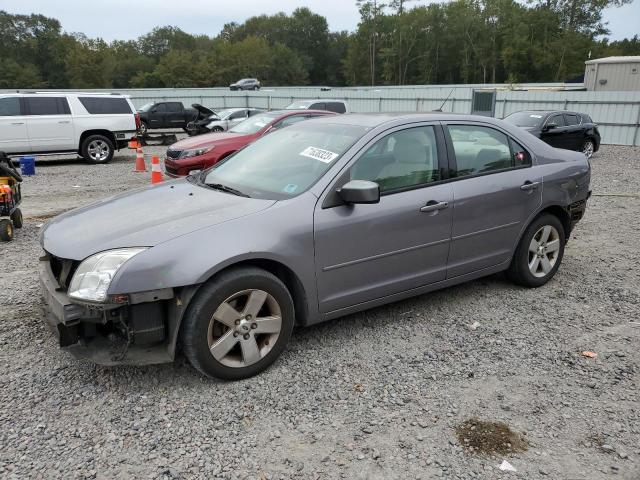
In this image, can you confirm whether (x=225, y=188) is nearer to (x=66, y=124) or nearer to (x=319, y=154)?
(x=319, y=154)

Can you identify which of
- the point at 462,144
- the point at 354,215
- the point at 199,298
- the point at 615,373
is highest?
the point at 462,144

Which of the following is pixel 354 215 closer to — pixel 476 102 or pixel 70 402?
pixel 70 402

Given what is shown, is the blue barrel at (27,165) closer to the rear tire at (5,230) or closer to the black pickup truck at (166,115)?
the rear tire at (5,230)

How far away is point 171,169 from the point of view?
9445 mm

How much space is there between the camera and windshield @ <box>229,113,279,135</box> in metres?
10.6

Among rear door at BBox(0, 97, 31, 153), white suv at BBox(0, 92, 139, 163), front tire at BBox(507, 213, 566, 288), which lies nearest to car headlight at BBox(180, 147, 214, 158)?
white suv at BBox(0, 92, 139, 163)

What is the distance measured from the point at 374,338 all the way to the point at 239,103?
2917cm

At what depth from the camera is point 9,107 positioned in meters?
12.6

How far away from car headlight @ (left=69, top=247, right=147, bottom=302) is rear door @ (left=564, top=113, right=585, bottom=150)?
14330 millimetres

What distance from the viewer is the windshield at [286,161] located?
12.1 feet

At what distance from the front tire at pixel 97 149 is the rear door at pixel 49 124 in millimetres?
335

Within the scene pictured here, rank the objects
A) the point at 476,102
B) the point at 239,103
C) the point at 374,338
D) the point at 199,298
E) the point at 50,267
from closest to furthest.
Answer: the point at 199,298
the point at 50,267
the point at 374,338
the point at 476,102
the point at 239,103

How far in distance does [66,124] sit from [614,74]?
2595cm

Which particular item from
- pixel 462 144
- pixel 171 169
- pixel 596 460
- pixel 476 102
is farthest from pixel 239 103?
pixel 596 460
